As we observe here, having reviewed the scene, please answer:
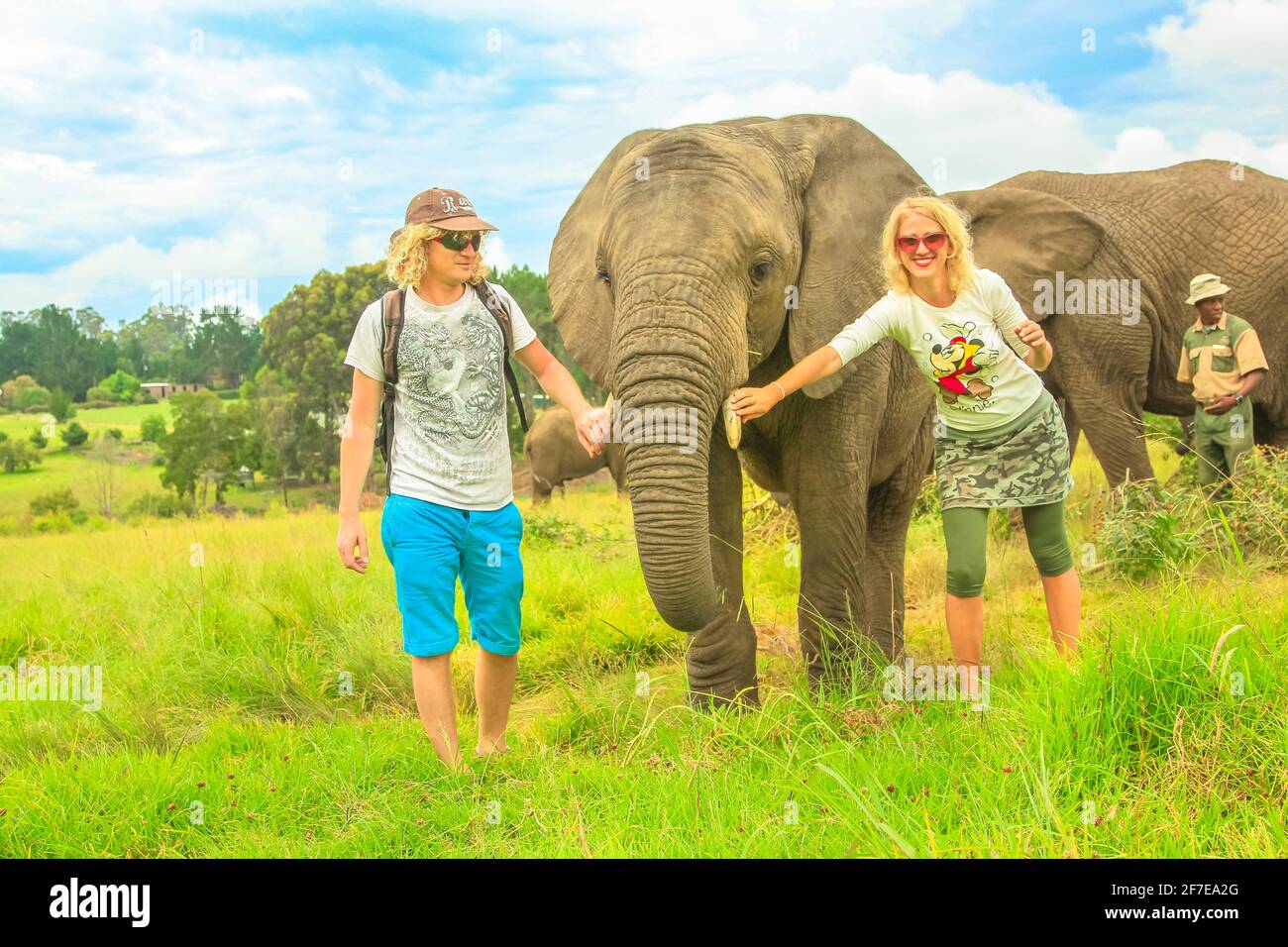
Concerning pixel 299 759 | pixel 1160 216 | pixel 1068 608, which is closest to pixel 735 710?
pixel 1068 608

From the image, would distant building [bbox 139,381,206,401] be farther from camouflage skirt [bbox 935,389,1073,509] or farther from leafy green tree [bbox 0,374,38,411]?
camouflage skirt [bbox 935,389,1073,509]

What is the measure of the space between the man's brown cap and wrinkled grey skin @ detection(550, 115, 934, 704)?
625 mm

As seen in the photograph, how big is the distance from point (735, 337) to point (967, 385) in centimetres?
98

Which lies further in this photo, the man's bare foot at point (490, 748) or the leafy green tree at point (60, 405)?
the leafy green tree at point (60, 405)

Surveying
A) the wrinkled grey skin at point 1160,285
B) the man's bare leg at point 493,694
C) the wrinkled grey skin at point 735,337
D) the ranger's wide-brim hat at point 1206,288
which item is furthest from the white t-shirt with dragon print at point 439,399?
the wrinkled grey skin at point 1160,285

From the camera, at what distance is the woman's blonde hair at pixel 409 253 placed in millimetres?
4484

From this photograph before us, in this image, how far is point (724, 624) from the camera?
5.65 m

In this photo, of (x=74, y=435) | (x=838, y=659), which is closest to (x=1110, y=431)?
(x=838, y=659)

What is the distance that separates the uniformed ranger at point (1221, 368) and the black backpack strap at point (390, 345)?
741cm

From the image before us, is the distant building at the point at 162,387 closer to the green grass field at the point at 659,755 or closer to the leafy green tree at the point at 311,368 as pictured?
the leafy green tree at the point at 311,368

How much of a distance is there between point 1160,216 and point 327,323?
92.5 ft

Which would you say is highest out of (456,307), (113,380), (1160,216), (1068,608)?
(113,380)
